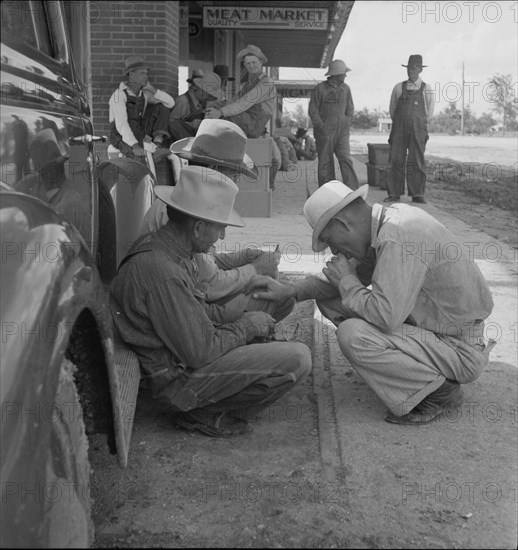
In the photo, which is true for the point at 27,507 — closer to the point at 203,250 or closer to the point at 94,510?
the point at 94,510

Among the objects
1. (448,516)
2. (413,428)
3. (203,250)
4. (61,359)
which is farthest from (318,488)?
(61,359)

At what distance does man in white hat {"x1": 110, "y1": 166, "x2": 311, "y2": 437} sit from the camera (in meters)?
A: 3.33

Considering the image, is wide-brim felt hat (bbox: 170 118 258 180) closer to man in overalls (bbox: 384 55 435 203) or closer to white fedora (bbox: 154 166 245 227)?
white fedora (bbox: 154 166 245 227)

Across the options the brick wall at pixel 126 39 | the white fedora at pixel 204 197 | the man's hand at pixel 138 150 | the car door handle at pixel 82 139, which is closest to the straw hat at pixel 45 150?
the car door handle at pixel 82 139

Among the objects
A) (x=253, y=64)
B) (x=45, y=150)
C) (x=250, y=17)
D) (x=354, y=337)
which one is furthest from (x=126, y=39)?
(x=45, y=150)

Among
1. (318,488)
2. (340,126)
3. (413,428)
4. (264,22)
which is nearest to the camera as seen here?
(318,488)

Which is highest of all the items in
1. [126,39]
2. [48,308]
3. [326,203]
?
[126,39]

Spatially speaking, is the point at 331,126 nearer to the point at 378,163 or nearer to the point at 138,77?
the point at 138,77

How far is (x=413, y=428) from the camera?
12.7 feet

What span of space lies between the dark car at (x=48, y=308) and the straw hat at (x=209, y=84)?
7.02 metres

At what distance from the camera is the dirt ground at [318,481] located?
287 centimetres

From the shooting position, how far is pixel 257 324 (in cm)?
375

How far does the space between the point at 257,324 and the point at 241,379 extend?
1.06 feet

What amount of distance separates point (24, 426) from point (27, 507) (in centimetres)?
20
